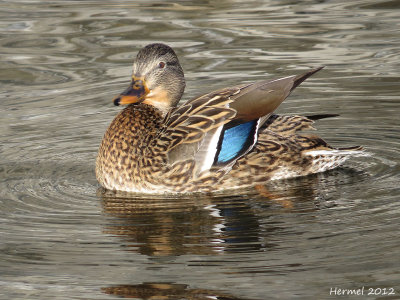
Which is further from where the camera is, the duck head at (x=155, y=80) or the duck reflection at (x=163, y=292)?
the duck head at (x=155, y=80)

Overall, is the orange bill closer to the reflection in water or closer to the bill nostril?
the bill nostril

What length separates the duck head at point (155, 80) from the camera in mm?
8773

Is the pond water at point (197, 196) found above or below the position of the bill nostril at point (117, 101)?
below

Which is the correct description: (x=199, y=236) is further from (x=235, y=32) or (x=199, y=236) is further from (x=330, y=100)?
(x=235, y=32)

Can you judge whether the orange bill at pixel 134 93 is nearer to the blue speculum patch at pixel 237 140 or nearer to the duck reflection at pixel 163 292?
the blue speculum patch at pixel 237 140

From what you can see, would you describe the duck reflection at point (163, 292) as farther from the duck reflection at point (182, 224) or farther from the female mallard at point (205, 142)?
the female mallard at point (205, 142)

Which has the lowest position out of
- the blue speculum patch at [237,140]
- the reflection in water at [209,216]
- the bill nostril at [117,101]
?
the reflection in water at [209,216]

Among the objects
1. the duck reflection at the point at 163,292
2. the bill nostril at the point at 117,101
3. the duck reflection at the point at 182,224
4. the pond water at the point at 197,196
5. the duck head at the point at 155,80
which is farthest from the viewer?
the duck head at the point at 155,80

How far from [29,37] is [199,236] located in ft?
28.4

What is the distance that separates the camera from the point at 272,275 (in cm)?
599

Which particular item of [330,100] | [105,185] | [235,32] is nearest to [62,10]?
[235,32]

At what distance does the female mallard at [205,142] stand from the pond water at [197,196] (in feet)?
0.62

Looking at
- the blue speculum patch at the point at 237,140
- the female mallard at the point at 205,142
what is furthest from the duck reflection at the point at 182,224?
the blue speculum patch at the point at 237,140

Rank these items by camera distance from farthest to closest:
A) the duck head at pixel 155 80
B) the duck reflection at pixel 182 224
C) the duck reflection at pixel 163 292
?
the duck head at pixel 155 80, the duck reflection at pixel 182 224, the duck reflection at pixel 163 292
